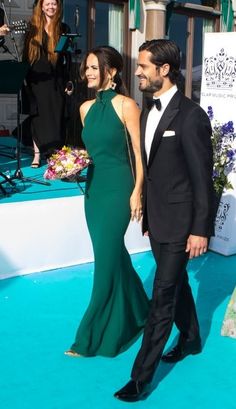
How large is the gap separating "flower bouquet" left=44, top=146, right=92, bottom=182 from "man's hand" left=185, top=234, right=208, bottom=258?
2.72ft

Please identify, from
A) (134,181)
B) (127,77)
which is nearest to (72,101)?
(127,77)

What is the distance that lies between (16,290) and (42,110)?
10.3 ft

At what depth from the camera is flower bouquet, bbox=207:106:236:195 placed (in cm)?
515

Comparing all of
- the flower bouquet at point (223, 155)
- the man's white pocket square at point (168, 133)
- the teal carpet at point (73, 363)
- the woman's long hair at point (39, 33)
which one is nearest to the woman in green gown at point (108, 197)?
the teal carpet at point (73, 363)

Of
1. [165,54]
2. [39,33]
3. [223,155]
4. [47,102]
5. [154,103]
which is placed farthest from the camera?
[47,102]

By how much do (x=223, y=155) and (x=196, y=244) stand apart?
2.67 meters

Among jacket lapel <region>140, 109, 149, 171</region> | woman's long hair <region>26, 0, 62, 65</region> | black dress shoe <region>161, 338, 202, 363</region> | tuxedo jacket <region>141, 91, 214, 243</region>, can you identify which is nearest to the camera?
tuxedo jacket <region>141, 91, 214, 243</region>

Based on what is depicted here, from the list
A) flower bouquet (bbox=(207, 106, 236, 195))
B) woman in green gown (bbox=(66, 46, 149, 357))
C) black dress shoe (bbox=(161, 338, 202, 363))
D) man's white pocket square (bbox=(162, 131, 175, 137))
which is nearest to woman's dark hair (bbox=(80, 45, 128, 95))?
woman in green gown (bbox=(66, 46, 149, 357))

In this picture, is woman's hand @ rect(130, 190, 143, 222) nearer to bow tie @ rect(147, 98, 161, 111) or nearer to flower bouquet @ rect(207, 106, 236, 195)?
bow tie @ rect(147, 98, 161, 111)

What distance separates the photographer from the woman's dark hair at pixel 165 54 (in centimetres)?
266

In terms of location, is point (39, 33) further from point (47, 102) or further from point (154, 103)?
point (154, 103)

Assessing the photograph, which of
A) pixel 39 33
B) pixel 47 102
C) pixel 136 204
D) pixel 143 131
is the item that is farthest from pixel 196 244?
pixel 47 102

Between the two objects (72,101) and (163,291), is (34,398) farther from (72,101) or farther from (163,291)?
(72,101)

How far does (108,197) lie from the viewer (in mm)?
3199
